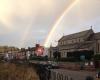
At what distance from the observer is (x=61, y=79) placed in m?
42.3

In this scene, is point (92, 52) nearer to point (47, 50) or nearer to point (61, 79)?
point (61, 79)

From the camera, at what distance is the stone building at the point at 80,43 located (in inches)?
3728

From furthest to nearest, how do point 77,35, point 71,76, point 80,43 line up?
point 77,35 < point 80,43 < point 71,76

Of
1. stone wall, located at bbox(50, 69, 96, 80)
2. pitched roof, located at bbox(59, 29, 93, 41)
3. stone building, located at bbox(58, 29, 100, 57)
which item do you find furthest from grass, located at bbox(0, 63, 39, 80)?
pitched roof, located at bbox(59, 29, 93, 41)

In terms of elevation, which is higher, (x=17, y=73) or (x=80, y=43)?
(x=80, y=43)

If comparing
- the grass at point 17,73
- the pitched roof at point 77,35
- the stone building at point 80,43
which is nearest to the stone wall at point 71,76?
the grass at point 17,73

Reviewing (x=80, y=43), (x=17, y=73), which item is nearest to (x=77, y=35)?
(x=80, y=43)

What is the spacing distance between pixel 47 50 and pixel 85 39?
3898 cm

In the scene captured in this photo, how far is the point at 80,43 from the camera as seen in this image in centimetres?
11156

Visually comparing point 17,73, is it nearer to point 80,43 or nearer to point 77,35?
point 80,43

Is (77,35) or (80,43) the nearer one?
(80,43)

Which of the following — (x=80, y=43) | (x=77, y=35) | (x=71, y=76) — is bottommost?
(x=71, y=76)

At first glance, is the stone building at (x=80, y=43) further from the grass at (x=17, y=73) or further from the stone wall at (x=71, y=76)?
the grass at (x=17, y=73)

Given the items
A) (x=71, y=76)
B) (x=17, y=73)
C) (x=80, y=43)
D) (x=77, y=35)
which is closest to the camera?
(x=17, y=73)
